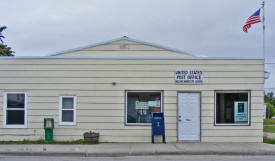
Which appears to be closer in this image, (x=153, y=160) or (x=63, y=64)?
(x=153, y=160)

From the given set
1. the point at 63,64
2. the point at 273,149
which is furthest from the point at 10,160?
the point at 273,149

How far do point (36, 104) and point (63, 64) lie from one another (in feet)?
6.41

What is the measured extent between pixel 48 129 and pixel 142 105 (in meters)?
3.84

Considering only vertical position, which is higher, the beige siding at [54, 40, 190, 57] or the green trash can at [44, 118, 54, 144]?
the beige siding at [54, 40, 190, 57]

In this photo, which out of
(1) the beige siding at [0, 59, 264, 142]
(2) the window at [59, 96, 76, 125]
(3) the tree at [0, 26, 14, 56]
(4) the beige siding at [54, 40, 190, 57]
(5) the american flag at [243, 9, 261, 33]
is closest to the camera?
(1) the beige siding at [0, 59, 264, 142]

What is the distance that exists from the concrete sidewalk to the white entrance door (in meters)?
0.71

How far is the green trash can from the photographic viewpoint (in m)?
13.3

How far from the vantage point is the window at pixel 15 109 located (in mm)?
13922

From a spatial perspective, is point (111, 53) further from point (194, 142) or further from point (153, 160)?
point (153, 160)

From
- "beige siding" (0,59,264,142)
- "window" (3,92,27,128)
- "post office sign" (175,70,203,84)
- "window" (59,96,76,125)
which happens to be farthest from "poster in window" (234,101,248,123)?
"window" (3,92,27,128)

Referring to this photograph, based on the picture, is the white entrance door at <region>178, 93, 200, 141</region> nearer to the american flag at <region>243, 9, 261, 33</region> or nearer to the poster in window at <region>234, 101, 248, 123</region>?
the poster in window at <region>234, 101, 248, 123</region>

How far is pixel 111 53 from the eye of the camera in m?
16.0

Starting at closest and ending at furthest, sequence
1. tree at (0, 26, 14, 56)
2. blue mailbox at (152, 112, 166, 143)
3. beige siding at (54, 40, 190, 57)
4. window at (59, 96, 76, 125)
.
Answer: blue mailbox at (152, 112, 166, 143) < window at (59, 96, 76, 125) < beige siding at (54, 40, 190, 57) < tree at (0, 26, 14, 56)

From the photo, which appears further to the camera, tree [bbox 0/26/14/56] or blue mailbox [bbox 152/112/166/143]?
tree [bbox 0/26/14/56]
